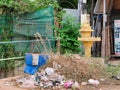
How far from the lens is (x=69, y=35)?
1225 cm

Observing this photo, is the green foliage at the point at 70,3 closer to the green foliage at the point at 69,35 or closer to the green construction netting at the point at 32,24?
the green foliage at the point at 69,35

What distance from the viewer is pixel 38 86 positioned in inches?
319

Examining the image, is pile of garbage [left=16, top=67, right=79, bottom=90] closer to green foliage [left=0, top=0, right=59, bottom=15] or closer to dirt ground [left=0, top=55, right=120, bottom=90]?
dirt ground [left=0, top=55, right=120, bottom=90]

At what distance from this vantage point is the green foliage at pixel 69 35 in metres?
11.8

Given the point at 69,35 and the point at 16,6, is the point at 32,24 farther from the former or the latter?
the point at 69,35

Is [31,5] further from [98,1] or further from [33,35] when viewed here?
[98,1]

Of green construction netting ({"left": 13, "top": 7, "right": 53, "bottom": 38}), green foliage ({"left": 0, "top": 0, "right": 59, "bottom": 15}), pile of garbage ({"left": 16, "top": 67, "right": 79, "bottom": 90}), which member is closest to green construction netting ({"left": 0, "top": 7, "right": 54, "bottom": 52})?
green construction netting ({"left": 13, "top": 7, "right": 53, "bottom": 38})

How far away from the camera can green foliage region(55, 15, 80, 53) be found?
11837 millimetres

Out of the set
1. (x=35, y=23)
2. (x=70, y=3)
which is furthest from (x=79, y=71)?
(x=70, y=3)

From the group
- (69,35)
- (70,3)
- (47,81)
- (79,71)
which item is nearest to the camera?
(47,81)

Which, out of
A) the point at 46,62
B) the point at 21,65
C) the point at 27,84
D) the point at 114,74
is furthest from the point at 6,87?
the point at 114,74

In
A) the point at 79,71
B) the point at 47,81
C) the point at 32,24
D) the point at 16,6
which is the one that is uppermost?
the point at 16,6

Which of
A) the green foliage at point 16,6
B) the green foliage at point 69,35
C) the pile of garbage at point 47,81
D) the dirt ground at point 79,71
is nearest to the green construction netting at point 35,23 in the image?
the green foliage at point 16,6

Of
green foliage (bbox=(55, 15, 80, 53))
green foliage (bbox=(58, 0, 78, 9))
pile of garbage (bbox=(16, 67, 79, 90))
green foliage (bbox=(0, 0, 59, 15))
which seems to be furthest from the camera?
green foliage (bbox=(58, 0, 78, 9))
